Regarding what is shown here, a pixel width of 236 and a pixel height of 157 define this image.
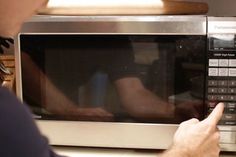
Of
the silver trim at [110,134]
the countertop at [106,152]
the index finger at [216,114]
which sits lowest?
the countertop at [106,152]

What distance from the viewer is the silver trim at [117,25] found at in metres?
0.83

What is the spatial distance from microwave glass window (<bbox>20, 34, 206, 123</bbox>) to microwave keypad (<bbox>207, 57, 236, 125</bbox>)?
0.02m

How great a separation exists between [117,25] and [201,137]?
0.29 meters

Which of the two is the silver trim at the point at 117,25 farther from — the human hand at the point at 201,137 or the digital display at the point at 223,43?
the human hand at the point at 201,137

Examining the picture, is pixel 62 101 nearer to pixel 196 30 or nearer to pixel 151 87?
pixel 151 87

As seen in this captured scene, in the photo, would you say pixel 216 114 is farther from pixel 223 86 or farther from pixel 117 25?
pixel 117 25

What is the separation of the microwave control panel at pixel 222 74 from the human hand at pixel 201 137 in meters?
0.02

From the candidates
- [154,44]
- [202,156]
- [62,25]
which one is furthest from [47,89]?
[202,156]

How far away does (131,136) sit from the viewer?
896mm

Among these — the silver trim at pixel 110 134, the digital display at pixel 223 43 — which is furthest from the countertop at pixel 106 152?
the digital display at pixel 223 43

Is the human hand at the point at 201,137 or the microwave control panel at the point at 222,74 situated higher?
the microwave control panel at the point at 222,74

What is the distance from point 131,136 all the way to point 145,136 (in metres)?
0.03

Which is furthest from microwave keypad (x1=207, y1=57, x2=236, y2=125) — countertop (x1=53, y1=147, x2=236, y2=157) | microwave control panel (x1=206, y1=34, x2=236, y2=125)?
countertop (x1=53, y1=147, x2=236, y2=157)

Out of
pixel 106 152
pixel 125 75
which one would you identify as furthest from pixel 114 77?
pixel 106 152
